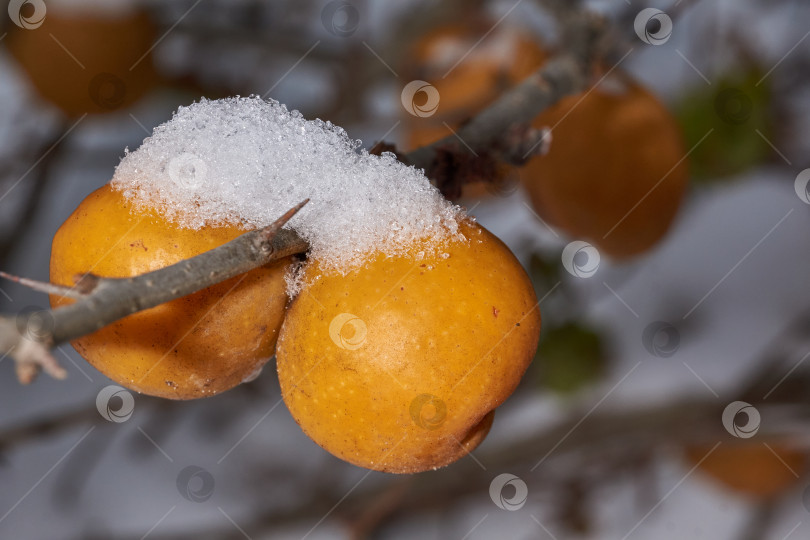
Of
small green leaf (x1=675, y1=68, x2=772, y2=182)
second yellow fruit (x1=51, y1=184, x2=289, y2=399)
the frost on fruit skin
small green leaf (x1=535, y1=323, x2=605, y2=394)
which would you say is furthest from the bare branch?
small green leaf (x1=535, y1=323, x2=605, y2=394)

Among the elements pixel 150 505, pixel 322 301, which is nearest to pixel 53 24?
pixel 322 301

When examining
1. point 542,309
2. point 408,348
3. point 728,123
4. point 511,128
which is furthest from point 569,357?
point 408,348

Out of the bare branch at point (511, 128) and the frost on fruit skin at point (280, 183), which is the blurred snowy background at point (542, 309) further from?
the frost on fruit skin at point (280, 183)

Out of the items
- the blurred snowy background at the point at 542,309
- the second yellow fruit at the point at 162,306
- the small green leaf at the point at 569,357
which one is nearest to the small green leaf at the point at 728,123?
the blurred snowy background at the point at 542,309

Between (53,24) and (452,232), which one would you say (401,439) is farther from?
(53,24)

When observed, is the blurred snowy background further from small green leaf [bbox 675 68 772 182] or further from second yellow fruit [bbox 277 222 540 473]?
second yellow fruit [bbox 277 222 540 473]

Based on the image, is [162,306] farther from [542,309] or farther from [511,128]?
[542,309]

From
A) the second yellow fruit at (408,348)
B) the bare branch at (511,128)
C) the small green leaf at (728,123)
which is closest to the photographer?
the second yellow fruit at (408,348)
